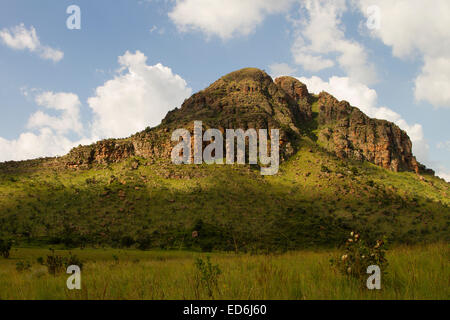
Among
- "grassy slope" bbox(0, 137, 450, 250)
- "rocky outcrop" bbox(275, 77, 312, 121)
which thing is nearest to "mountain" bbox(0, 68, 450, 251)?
"grassy slope" bbox(0, 137, 450, 250)

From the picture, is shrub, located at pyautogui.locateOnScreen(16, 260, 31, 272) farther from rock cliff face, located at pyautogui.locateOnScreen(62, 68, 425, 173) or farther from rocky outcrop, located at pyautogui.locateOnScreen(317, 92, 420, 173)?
rocky outcrop, located at pyautogui.locateOnScreen(317, 92, 420, 173)

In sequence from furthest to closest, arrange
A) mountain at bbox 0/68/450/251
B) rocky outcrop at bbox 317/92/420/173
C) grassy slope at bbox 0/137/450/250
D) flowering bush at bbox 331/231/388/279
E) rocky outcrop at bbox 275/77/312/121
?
rocky outcrop at bbox 275/77/312/121, rocky outcrop at bbox 317/92/420/173, mountain at bbox 0/68/450/251, grassy slope at bbox 0/137/450/250, flowering bush at bbox 331/231/388/279

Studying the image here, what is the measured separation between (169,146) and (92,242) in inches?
1737

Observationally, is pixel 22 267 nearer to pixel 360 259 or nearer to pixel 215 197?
pixel 360 259

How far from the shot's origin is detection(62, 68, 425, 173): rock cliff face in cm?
8544

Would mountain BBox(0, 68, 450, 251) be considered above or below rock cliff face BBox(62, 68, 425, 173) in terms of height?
below

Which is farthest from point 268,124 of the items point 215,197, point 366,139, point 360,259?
point 360,259

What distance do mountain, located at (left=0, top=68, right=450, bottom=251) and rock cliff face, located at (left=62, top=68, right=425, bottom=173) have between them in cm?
63

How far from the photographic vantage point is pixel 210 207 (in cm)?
5881

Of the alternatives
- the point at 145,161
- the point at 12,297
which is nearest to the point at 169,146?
the point at 145,161

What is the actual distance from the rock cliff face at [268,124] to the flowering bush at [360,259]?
266 feet
